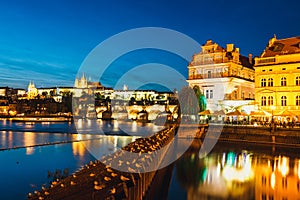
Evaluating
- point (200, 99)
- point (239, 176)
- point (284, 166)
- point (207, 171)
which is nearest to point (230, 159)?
point (284, 166)

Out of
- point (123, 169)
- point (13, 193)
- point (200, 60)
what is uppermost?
point (200, 60)

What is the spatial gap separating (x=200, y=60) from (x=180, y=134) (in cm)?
1712

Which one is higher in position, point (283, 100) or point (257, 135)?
point (283, 100)

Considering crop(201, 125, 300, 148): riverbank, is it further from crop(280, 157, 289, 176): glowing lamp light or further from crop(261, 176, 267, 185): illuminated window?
crop(261, 176, 267, 185): illuminated window

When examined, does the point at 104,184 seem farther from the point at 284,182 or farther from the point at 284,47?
the point at 284,47

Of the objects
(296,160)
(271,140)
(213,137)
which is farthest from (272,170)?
(213,137)

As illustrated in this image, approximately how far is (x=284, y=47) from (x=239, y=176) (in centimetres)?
3048

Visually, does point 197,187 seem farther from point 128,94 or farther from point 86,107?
point 128,94

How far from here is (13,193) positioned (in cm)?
1700

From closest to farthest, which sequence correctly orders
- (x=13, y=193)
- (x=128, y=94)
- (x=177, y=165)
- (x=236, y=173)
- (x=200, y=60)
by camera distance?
(x=13, y=193), (x=236, y=173), (x=177, y=165), (x=200, y=60), (x=128, y=94)

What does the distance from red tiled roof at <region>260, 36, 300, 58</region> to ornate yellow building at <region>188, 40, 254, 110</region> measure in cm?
656

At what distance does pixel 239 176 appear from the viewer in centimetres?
2000

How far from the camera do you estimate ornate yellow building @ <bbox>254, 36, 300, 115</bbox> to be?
42156 millimetres

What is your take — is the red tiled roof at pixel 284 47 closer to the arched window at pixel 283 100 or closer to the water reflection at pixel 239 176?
the arched window at pixel 283 100
